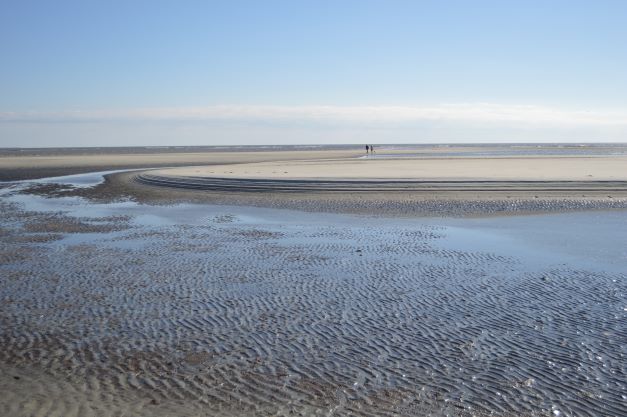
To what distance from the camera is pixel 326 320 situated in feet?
33.2

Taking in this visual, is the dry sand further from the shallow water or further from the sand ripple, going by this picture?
the sand ripple

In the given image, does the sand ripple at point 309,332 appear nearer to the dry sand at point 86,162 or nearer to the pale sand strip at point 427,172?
the pale sand strip at point 427,172

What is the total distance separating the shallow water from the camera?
718 cm

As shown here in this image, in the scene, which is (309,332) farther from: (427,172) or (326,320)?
(427,172)

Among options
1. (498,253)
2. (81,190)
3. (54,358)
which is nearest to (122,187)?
(81,190)

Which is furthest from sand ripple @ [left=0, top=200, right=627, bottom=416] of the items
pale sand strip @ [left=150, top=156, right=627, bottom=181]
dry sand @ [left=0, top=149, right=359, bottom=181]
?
dry sand @ [left=0, top=149, right=359, bottom=181]

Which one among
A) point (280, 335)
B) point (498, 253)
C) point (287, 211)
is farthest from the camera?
point (287, 211)

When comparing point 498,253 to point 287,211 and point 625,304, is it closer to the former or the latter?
point 625,304

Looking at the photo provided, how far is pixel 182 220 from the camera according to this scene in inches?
905

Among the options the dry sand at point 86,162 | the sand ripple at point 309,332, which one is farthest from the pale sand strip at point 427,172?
the sand ripple at point 309,332

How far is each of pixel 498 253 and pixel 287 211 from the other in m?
11.6

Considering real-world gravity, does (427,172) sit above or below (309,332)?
above

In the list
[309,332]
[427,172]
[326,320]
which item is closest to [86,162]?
[427,172]

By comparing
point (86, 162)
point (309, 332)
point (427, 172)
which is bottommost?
point (309, 332)
